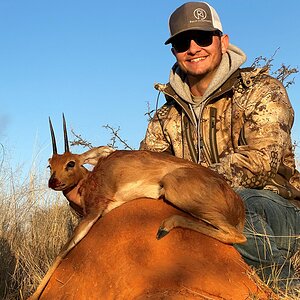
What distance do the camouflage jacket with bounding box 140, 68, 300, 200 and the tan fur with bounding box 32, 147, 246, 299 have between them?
73 centimetres

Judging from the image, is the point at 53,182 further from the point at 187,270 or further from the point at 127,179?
the point at 187,270

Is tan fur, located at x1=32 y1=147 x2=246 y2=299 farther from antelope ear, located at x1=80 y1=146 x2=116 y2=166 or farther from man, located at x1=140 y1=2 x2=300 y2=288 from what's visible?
man, located at x1=140 y1=2 x2=300 y2=288

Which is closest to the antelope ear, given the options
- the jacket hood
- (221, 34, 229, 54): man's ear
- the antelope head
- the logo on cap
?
the antelope head

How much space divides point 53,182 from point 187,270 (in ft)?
5.53

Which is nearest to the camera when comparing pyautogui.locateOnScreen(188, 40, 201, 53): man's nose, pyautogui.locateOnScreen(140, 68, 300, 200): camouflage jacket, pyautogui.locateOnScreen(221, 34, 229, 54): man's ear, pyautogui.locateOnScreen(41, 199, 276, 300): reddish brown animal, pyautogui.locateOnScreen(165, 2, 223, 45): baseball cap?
pyautogui.locateOnScreen(41, 199, 276, 300): reddish brown animal

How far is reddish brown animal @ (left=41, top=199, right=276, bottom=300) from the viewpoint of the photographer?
307 cm

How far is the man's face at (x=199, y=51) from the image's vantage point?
539 cm

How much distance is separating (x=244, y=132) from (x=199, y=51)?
0.89 m

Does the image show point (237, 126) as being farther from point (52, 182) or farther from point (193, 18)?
point (52, 182)

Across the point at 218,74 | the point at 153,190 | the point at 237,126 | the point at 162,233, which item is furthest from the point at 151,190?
the point at 218,74

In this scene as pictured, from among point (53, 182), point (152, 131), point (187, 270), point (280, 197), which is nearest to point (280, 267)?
point (280, 197)

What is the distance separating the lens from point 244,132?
16.9 feet

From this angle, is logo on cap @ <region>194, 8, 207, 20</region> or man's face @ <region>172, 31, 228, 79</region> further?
man's face @ <region>172, 31, 228, 79</region>

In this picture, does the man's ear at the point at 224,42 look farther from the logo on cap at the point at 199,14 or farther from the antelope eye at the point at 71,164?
the antelope eye at the point at 71,164
